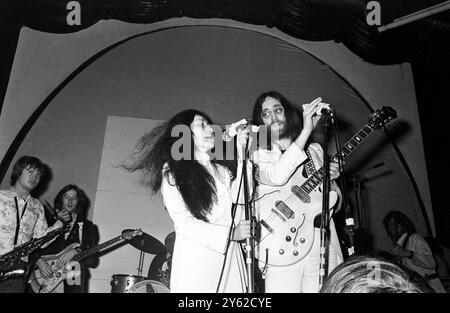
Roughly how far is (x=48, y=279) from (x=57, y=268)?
115 millimetres

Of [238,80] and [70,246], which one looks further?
[238,80]

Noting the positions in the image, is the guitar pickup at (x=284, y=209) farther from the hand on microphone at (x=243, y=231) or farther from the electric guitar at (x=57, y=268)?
the electric guitar at (x=57, y=268)

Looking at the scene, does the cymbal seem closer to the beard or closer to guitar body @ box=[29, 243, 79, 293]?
guitar body @ box=[29, 243, 79, 293]

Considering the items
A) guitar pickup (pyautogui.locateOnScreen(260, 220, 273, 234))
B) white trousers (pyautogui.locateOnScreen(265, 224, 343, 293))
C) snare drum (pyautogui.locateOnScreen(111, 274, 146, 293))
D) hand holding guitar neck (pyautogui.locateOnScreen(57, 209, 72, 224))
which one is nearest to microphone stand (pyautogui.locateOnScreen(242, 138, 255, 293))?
white trousers (pyautogui.locateOnScreen(265, 224, 343, 293))

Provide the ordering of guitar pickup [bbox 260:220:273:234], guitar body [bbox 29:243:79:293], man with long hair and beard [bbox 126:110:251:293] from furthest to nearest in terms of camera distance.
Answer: guitar body [bbox 29:243:79:293]
guitar pickup [bbox 260:220:273:234]
man with long hair and beard [bbox 126:110:251:293]

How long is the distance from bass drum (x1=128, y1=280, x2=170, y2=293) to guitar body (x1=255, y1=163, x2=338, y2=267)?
0.91 metres

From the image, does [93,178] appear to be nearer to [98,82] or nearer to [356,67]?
[98,82]

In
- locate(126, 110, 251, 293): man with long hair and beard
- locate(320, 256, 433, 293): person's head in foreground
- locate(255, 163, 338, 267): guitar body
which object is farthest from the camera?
locate(255, 163, 338, 267): guitar body

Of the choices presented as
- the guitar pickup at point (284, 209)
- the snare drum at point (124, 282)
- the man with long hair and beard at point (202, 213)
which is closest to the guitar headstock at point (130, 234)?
the snare drum at point (124, 282)

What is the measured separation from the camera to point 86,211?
12.8 ft

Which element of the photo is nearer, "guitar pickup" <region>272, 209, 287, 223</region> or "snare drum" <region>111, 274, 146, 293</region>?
"guitar pickup" <region>272, 209, 287, 223</region>

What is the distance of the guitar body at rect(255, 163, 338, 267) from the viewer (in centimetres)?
250
